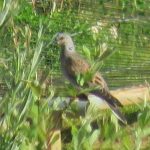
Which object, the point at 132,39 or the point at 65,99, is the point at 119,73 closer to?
the point at 132,39

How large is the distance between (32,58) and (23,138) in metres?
0.18

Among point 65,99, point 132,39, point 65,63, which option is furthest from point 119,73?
point 65,99

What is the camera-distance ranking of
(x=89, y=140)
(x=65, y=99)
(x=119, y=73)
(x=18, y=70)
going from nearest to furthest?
(x=89, y=140) < (x=18, y=70) < (x=65, y=99) < (x=119, y=73)

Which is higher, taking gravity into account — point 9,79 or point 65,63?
point 9,79

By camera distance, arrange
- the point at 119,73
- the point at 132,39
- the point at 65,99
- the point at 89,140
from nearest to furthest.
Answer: the point at 89,140 → the point at 65,99 → the point at 119,73 → the point at 132,39

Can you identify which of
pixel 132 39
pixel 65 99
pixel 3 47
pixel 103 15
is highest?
pixel 3 47

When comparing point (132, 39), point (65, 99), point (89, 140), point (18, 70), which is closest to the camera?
point (89, 140)

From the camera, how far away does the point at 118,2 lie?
6961mm

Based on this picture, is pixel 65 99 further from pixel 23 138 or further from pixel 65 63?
pixel 65 63

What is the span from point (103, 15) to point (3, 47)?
4.14m

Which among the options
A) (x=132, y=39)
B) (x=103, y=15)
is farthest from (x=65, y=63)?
(x=132, y=39)

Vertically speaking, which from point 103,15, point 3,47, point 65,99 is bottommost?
point 103,15

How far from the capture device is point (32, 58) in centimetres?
164

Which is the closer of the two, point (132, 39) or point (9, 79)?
point (9, 79)
